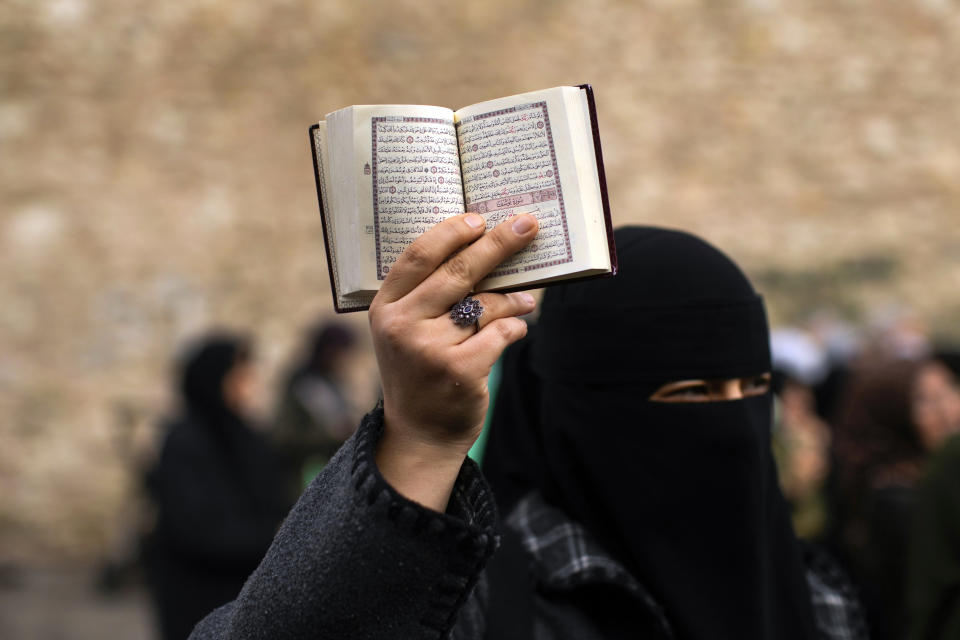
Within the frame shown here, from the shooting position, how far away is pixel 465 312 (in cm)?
98

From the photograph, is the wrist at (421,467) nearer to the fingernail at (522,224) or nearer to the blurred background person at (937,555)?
the fingernail at (522,224)

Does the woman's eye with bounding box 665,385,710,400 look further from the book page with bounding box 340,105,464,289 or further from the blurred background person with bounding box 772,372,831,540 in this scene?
the blurred background person with bounding box 772,372,831,540

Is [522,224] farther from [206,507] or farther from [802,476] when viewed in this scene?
[802,476]

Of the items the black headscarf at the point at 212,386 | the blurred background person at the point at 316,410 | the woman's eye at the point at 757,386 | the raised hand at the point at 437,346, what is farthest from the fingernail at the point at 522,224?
the blurred background person at the point at 316,410

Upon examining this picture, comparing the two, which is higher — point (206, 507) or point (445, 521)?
point (445, 521)

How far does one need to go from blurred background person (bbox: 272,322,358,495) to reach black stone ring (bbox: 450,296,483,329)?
3292 mm

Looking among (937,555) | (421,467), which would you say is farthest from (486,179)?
(937,555)

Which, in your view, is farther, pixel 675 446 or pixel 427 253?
pixel 675 446

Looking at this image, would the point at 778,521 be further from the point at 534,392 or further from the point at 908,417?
the point at 908,417

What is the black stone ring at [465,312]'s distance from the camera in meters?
0.98

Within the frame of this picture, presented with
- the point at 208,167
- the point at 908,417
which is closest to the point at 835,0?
the point at 208,167

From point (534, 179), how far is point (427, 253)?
0.49 feet

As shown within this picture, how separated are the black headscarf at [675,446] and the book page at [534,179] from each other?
578mm

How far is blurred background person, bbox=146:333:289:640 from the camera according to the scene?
11.0 feet
